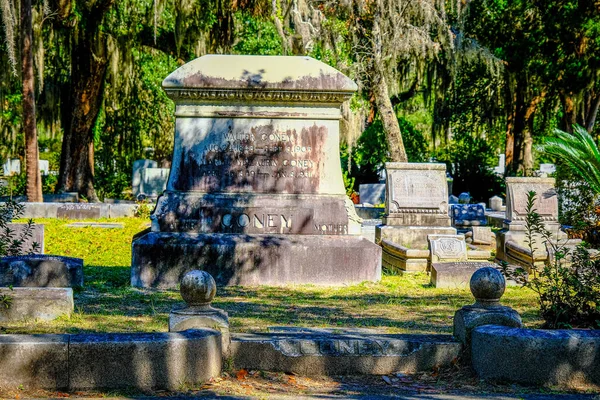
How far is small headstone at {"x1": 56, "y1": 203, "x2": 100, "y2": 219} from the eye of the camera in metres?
21.1

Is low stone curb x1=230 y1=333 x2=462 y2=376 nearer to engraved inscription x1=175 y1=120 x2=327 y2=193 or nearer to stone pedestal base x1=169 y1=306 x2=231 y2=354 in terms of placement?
stone pedestal base x1=169 y1=306 x2=231 y2=354

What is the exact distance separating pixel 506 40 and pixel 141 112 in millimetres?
13657

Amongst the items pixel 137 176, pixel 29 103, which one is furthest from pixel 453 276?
pixel 137 176

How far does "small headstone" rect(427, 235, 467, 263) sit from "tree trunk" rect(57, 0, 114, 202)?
562 inches

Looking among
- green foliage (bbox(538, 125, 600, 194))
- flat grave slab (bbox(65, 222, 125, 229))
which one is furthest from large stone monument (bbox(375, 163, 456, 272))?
flat grave slab (bbox(65, 222, 125, 229))

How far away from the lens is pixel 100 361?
5426mm

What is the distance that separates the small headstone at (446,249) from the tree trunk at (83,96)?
1427 cm

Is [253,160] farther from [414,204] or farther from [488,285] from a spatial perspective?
[414,204]

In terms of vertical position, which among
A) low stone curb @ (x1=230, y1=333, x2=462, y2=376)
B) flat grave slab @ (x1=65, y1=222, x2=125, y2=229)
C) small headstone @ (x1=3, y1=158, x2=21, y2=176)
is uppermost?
small headstone @ (x1=3, y1=158, x2=21, y2=176)

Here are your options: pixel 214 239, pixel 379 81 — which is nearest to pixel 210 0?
pixel 379 81

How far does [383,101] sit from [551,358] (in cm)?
1852

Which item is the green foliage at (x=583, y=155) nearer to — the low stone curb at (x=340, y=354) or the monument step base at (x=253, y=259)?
the monument step base at (x=253, y=259)

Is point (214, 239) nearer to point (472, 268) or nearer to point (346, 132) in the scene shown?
point (472, 268)

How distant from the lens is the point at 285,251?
396 inches
